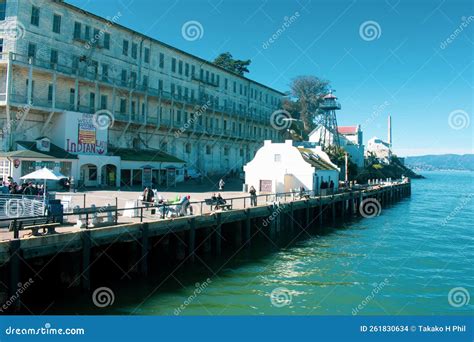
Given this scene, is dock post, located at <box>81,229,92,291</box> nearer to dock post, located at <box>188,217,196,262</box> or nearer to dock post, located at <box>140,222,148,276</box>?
dock post, located at <box>140,222,148,276</box>

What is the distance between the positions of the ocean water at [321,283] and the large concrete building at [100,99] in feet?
67.1

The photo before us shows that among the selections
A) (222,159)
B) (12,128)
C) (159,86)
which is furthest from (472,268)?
(222,159)

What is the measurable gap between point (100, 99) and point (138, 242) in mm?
28939

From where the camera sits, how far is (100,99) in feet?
140

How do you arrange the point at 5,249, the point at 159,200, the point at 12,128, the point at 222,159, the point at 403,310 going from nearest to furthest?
1. the point at 5,249
2. the point at 403,310
3. the point at 159,200
4. the point at 12,128
5. the point at 222,159

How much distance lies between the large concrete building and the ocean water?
20.4 m

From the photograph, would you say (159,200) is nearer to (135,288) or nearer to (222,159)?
(135,288)

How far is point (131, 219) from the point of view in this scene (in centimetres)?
1839

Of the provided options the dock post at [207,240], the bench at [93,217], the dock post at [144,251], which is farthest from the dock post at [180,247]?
the bench at [93,217]

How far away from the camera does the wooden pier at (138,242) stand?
512 inches

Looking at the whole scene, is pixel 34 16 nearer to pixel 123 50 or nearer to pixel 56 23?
pixel 56 23

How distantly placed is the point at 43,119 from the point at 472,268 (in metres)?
33.5

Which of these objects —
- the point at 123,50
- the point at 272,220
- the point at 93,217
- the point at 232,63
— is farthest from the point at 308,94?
the point at 93,217

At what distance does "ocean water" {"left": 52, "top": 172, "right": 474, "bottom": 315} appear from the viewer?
48.3 feet
